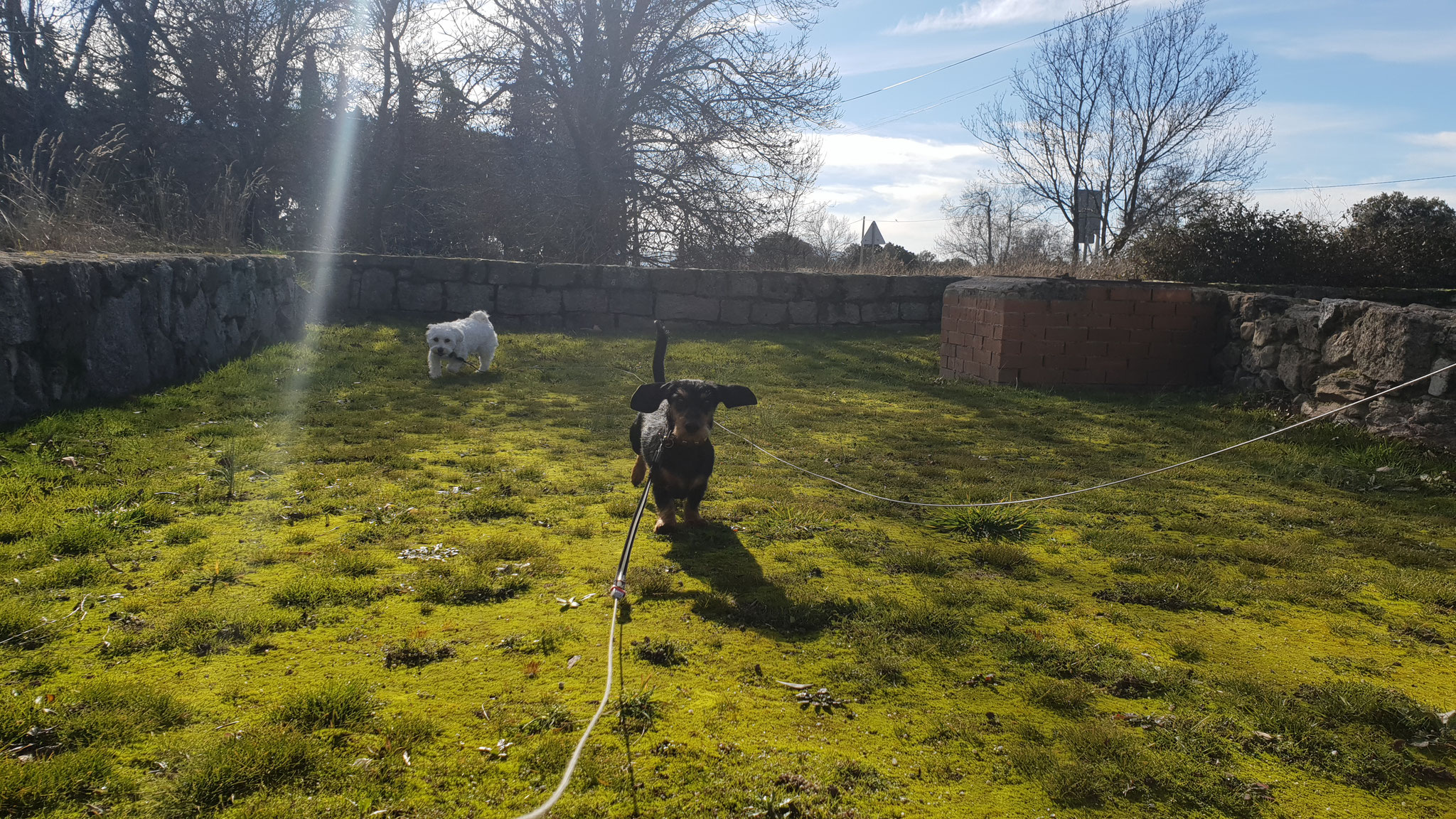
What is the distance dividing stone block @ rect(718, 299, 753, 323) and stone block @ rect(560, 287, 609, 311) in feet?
6.05

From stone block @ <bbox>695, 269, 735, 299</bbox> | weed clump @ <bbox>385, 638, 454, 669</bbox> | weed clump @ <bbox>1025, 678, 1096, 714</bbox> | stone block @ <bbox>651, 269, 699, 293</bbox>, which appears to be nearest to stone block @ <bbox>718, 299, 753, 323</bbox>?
stone block @ <bbox>695, 269, 735, 299</bbox>

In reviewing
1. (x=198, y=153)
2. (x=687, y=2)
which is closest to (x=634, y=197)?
(x=687, y=2)

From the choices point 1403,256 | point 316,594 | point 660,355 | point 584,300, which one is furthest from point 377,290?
point 1403,256

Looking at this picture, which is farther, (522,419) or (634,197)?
(634,197)

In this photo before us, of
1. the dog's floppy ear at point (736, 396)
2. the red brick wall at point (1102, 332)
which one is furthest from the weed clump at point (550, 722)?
the red brick wall at point (1102, 332)

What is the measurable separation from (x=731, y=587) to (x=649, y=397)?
1.03 meters

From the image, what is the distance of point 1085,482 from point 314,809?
471cm

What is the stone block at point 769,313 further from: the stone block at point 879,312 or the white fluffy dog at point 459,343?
the white fluffy dog at point 459,343

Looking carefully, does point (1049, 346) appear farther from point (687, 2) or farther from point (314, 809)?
point (687, 2)

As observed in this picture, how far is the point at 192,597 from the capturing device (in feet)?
10.0

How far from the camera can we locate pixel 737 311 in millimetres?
12664

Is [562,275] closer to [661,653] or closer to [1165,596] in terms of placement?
[661,653]

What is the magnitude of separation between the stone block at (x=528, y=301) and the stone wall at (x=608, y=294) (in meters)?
0.01

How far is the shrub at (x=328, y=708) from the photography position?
225 centimetres
